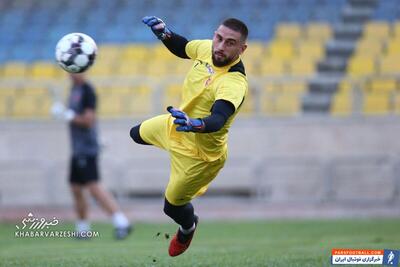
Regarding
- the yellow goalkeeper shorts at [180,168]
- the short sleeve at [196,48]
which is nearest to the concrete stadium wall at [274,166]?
the yellow goalkeeper shorts at [180,168]

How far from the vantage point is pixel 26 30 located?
2302 centimetres

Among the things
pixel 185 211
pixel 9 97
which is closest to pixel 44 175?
pixel 9 97

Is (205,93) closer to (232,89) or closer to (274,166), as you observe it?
(232,89)

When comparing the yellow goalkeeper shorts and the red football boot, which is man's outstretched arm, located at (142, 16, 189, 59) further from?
the red football boot

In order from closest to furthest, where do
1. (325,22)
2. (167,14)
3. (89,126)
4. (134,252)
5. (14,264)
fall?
(14,264), (134,252), (89,126), (325,22), (167,14)

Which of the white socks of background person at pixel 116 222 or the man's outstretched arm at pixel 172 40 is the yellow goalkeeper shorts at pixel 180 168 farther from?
the white socks of background person at pixel 116 222

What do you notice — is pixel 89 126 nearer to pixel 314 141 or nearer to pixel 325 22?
pixel 314 141

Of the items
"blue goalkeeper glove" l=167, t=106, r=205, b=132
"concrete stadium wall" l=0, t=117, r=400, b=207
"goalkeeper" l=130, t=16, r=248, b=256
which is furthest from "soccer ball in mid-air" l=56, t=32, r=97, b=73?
"concrete stadium wall" l=0, t=117, r=400, b=207

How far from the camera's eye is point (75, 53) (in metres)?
9.69

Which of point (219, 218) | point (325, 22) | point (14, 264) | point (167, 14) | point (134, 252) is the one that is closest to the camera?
point (14, 264)

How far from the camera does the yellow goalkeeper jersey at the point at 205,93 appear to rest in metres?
8.29

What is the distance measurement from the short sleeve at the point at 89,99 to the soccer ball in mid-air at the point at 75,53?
3700 millimetres

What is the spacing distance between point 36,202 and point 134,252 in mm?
6951

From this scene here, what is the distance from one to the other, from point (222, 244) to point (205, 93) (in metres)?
4.54
